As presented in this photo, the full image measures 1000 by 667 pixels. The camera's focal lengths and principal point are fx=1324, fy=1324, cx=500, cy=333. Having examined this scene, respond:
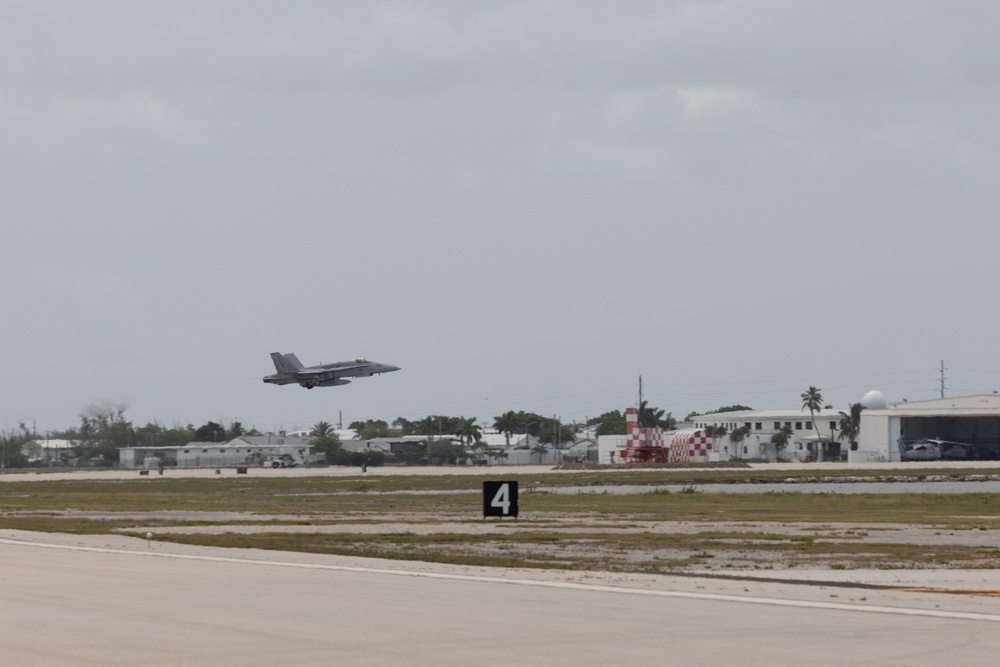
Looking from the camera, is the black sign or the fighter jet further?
the fighter jet

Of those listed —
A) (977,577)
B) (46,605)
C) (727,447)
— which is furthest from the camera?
(727,447)

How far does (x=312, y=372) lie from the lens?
10800 cm

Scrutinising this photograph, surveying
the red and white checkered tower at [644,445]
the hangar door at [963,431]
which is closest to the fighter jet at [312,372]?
the red and white checkered tower at [644,445]

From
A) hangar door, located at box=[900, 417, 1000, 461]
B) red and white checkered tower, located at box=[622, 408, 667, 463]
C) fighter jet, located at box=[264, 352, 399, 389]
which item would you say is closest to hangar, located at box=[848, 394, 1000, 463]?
hangar door, located at box=[900, 417, 1000, 461]

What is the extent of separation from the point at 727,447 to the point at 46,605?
603 ft

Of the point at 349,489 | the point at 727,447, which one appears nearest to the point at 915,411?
the point at 727,447

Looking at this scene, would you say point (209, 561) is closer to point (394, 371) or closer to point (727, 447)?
point (394, 371)

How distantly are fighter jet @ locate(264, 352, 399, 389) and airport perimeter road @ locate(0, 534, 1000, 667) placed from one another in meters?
85.0

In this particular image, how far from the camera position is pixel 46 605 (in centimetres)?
1838

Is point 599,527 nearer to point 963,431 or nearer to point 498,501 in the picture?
point 498,501

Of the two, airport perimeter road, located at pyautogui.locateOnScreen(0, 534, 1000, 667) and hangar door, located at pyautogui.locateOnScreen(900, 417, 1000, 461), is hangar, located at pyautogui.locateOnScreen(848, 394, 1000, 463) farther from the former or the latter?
airport perimeter road, located at pyautogui.locateOnScreen(0, 534, 1000, 667)

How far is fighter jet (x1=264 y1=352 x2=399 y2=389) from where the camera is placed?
108 m

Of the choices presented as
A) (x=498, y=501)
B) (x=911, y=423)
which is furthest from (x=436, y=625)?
(x=911, y=423)

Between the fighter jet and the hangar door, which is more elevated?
the fighter jet
